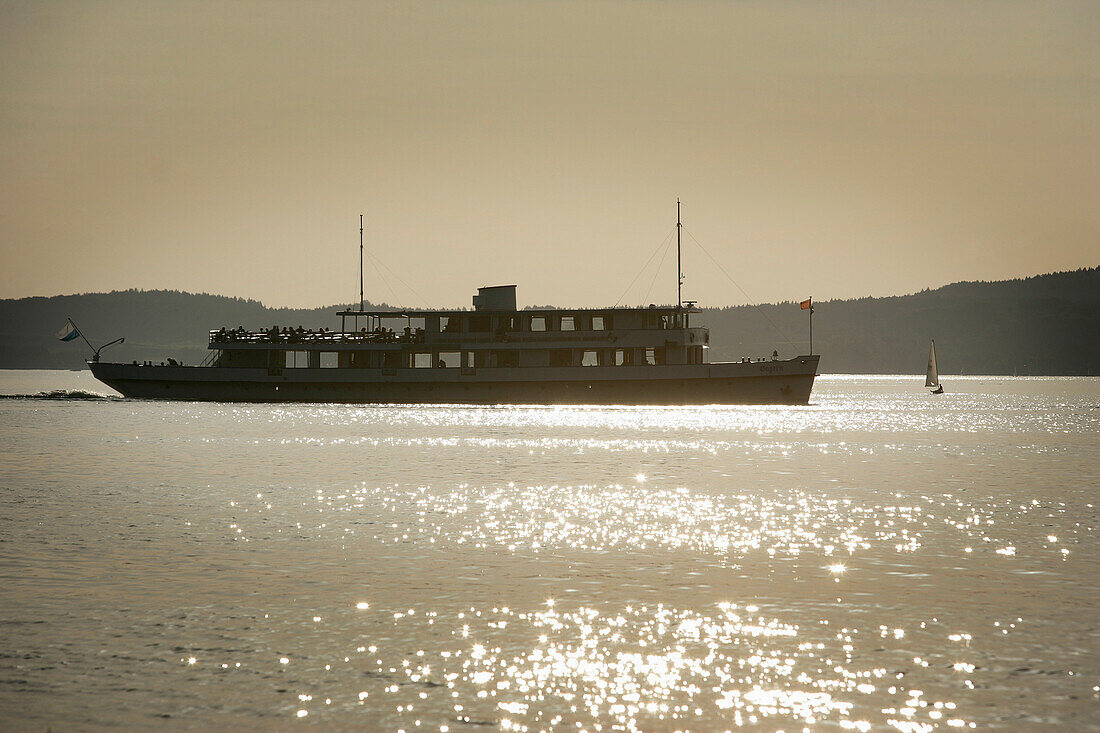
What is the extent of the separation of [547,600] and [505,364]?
2354 inches

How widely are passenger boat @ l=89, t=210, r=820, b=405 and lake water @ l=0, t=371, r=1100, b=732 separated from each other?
37.1 meters

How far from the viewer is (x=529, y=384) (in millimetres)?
74000

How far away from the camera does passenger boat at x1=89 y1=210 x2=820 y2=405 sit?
240ft

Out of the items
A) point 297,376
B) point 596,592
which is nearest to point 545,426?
point 297,376

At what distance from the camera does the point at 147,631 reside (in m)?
13.3

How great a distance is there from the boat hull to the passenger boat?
8cm

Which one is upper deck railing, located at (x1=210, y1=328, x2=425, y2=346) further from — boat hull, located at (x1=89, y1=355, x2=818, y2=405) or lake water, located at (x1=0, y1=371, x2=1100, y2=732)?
lake water, located at (x1=0, y1=371, x2=1100, y2=732)

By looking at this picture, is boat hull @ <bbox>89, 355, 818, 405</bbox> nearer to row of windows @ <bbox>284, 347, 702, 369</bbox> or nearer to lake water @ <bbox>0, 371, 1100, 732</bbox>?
row of windows @ <bbox>284, 347, 702, 369</bbox>

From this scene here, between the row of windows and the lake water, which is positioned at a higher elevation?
the row of windows

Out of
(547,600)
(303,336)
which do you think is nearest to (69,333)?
(303,336)

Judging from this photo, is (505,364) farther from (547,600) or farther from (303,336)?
(547,600)

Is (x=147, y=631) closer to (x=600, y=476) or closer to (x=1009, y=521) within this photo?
(x=1009, y=521)

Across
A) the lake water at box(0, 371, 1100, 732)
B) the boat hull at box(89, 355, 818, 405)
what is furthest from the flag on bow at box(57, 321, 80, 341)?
the lake water at box(0, 371, 1100, 732)

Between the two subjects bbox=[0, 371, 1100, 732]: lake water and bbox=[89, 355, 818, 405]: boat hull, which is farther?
bbox=[89, 355, 818, 405]: boat hull
